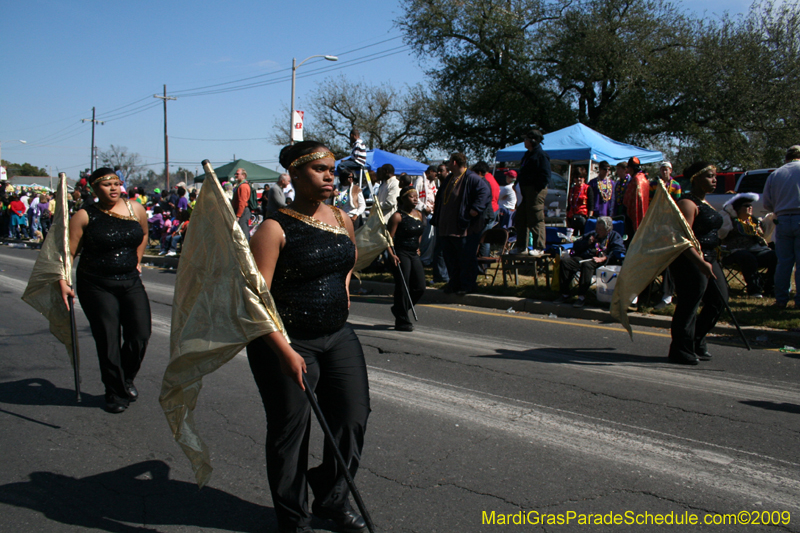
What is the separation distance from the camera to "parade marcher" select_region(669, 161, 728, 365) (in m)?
6.17

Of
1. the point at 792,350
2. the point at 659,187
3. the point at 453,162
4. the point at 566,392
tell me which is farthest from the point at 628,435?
the point at 453,162

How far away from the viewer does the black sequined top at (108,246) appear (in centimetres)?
513

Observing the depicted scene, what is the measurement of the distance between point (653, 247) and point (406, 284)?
3.18m

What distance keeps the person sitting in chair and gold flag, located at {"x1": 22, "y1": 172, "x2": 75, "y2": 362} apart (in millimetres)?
6672

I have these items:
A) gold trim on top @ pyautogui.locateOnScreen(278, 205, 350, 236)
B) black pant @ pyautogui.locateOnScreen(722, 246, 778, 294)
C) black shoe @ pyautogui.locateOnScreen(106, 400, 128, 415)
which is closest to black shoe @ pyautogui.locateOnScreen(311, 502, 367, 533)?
gold trim on top @ pyautogui.locateOnScreen(278, 205, 350, 236)

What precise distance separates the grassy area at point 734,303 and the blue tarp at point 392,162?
6540 millimetres

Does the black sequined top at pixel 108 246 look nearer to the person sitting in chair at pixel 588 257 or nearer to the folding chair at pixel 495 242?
the person sitting in chair at pixel 588 257

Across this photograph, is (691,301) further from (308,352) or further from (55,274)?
(55,274)

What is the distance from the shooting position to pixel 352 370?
3152mm

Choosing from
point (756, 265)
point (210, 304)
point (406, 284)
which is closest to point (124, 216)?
point (210, 304)

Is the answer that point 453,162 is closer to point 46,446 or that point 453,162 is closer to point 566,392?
point 566,392

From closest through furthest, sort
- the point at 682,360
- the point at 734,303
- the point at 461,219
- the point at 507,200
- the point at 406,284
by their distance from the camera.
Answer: the point at 682,360
the point at 406,284
the point at 734,303
the point at 461,219
the point at 507,200

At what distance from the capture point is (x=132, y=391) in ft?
17.5

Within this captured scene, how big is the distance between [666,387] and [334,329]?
357cm
